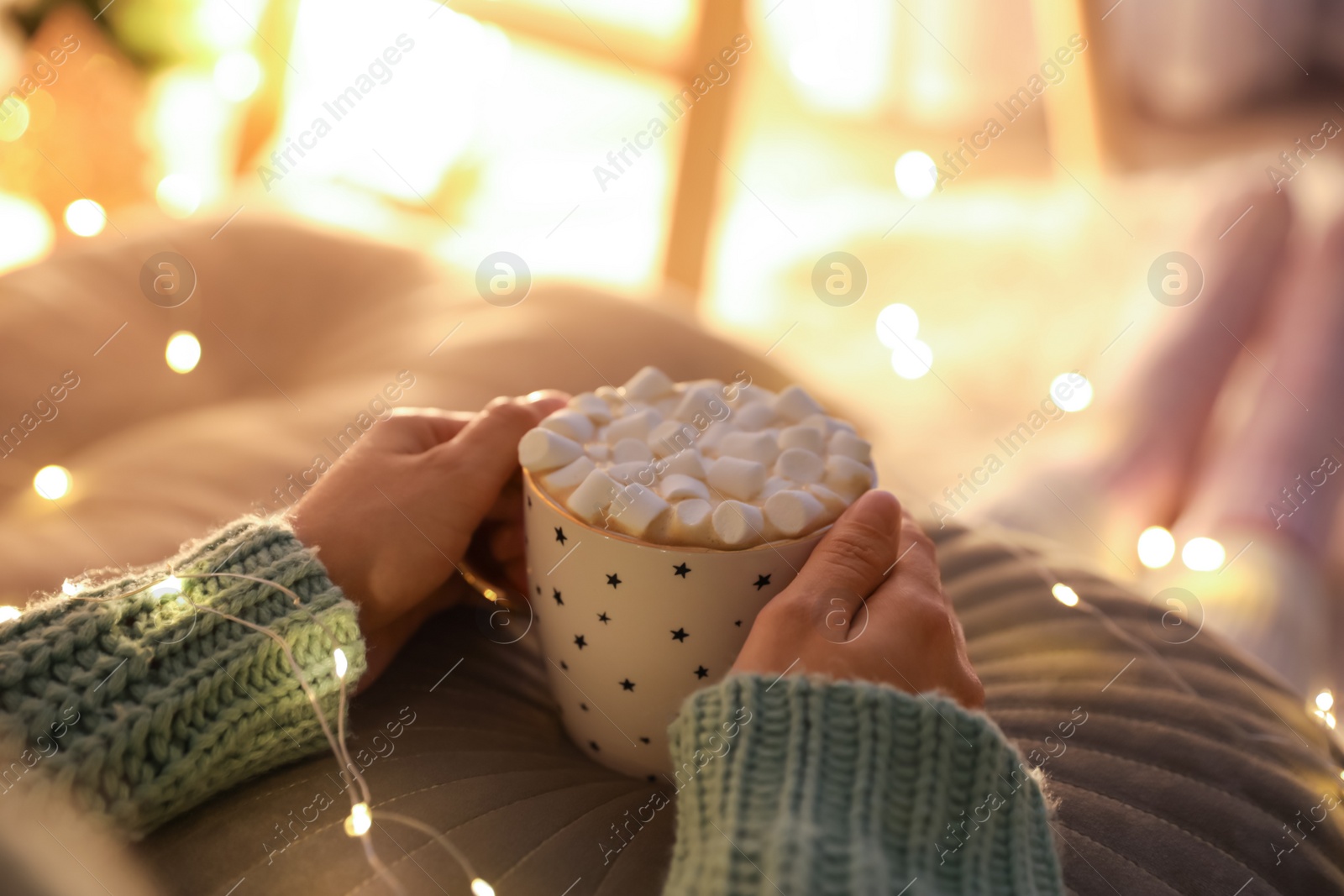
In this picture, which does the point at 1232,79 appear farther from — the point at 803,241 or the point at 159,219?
the point at 159,219

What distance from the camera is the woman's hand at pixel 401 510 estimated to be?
2.00 feet

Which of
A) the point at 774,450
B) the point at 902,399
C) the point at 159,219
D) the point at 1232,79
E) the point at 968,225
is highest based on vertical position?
the point at 1232,79

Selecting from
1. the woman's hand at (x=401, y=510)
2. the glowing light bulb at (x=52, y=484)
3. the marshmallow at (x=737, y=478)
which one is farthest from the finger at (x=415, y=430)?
the glowing light bulb at (x=52, y=484)

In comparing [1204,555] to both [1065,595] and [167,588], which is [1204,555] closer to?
[1065,595]

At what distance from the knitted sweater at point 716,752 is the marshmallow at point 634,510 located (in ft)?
0.32

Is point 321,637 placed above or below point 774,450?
below

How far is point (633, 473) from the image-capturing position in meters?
0.55

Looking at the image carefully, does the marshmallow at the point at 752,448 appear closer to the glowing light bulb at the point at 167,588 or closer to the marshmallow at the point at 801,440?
the marshmallow at the point at 801,440

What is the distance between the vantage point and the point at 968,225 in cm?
197

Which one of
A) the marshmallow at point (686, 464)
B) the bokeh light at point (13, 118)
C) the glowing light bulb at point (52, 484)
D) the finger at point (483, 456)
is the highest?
the marshmallow at point (686, 464)

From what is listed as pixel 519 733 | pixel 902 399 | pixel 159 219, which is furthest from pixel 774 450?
pixel 902 399

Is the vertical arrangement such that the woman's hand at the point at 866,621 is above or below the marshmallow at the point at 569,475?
above

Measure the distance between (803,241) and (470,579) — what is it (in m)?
1.52

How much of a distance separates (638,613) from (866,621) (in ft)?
0.42
